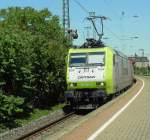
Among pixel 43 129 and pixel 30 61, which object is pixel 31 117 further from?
pixel 43 129

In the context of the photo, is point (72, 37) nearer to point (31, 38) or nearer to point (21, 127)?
point (31, 38)

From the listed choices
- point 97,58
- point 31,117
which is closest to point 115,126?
point 31,117

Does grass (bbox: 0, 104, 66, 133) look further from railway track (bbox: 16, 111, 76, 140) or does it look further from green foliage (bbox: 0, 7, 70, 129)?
railway track (bbox: 16, 111, 76, 140)

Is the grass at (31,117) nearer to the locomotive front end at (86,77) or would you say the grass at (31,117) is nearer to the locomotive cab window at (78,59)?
the locomotive front end at (86,77)

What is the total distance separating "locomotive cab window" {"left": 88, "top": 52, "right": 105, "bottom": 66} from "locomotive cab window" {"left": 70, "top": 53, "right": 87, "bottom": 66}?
0.27m

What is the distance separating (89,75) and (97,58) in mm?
1084

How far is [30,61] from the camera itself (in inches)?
982

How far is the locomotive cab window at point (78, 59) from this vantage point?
27.2 metres

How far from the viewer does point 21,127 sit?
20.4 m

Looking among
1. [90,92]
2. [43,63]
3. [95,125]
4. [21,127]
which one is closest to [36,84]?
[43,63]

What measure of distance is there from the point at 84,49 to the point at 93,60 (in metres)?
0.84

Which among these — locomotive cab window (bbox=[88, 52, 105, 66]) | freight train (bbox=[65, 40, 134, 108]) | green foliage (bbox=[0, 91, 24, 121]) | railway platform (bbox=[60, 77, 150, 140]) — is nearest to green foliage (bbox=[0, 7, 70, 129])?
green foliage (bbox=[0, 91, 24, 121])

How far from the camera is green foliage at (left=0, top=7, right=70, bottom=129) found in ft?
71.4

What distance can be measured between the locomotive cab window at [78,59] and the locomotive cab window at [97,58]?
0.27m
